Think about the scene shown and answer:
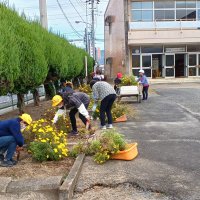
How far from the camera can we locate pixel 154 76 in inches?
1490

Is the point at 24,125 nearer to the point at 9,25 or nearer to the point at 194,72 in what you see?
the point at 9,25

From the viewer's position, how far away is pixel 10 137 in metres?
6.85

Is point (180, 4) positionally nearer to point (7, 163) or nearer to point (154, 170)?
point (154, 170)

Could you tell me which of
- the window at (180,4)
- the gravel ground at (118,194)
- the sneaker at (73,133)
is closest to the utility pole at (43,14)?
the sneaker at (73,133)

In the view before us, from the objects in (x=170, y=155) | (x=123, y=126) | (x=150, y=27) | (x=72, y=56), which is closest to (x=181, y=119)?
(x=123, y=126)

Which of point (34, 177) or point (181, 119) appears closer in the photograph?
point (34, 177)

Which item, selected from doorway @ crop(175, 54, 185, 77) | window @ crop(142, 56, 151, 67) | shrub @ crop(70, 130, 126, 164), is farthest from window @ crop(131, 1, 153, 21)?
shrub @ crop(70, 130, 126, 164)

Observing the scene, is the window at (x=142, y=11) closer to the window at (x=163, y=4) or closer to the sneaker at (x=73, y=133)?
the window at (x=163, y=4)

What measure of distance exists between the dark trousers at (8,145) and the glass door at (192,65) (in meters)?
33.1

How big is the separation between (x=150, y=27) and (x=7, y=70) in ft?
89.3

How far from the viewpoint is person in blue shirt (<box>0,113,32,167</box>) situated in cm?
684

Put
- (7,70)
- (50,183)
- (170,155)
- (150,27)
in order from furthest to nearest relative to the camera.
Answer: (150,27), (7,70), (170,155), (50,183)

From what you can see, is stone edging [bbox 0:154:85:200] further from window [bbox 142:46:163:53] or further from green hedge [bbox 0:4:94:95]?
window [bbox 142:46:163:53]

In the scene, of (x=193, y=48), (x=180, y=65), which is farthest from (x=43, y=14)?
(x=193, y=48)
